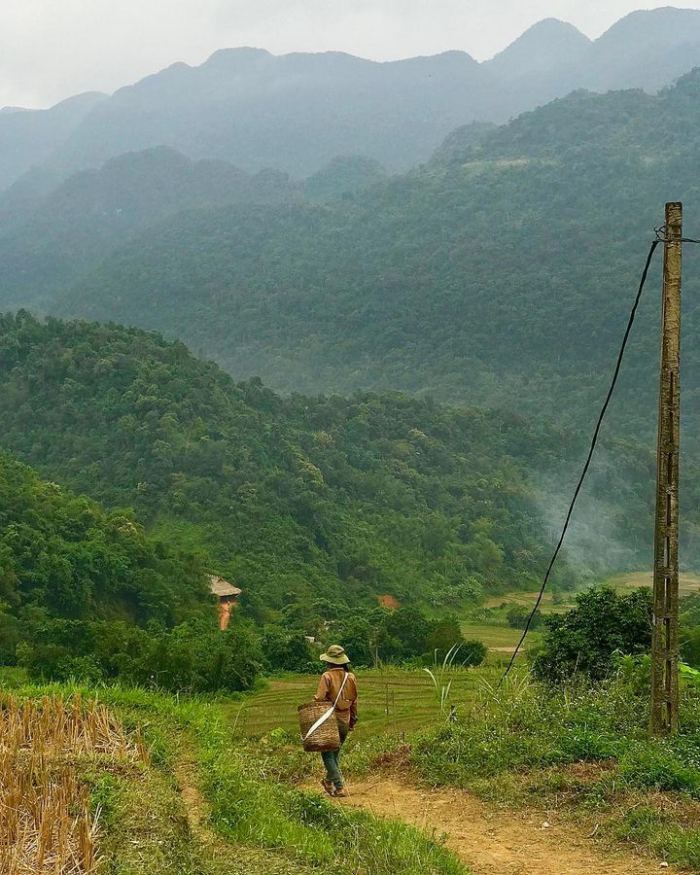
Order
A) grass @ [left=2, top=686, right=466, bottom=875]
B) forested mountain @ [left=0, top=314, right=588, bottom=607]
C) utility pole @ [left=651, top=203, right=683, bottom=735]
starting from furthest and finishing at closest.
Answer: forested mountain @ [left=0, top=314, right=588, bottom=607], utility pole @ [left=651, top=203, right=683, bottom=735], grass @ [left=2, top=686, right=466, bottom=875]

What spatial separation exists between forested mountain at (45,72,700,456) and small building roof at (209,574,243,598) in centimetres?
4501

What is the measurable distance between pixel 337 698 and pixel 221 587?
82.3ft

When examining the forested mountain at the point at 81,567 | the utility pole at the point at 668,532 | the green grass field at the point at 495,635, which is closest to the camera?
the utility pole at the point at 668,532

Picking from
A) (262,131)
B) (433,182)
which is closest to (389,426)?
(433,182)

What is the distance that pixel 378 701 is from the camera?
1830 centimetres

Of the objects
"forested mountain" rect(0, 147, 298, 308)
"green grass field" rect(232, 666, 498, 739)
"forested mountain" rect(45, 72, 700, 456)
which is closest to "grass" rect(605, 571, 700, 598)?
"green grass field" rect(232, 666, 498, 739)

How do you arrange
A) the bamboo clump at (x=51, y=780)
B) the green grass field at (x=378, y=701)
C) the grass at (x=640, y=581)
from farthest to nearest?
1. the grass at (x=640, y=581)
2. the green grass field at (x=378, y=701)
3. the bamboo clump at (x=51, y=780)

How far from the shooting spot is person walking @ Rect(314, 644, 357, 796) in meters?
8.65

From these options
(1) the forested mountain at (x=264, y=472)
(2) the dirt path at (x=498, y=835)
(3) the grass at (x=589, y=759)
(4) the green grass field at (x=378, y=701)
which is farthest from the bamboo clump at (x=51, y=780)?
(1) the forested mountain at (x=264, y=472)

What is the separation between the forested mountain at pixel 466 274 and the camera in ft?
288

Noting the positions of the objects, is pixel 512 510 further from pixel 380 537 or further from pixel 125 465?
pixel 125 465

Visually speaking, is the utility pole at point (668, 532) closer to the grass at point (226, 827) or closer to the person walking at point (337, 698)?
the person walking at point (337, 698)

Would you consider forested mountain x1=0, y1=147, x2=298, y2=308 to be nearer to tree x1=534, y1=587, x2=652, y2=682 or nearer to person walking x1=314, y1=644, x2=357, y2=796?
tree x1=534, y1=587, x2=652, y2=682

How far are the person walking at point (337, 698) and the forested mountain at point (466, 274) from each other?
6565cm
